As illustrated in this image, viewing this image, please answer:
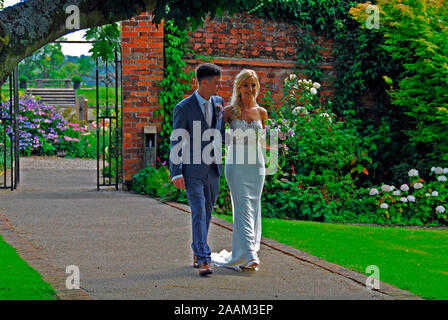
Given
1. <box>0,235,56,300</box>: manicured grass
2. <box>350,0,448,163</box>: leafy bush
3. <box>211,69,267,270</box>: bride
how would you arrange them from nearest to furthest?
<box>0,235,56,300</box>: manicured grass → <box>211,69,267,270</box>: bride → <box>350,0,448,163</box>: leafy bush

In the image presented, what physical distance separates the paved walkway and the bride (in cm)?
28

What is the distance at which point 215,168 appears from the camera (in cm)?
583

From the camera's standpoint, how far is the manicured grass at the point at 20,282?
15.7 ft

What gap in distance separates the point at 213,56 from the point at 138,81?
165cm

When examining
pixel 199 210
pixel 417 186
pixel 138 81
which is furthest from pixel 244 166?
pixel 138 81

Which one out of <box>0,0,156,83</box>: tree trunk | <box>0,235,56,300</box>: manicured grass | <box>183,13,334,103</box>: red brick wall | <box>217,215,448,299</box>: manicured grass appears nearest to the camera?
<box>0,0,156,83</box>: tree trunk

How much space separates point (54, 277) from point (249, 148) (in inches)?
82.8

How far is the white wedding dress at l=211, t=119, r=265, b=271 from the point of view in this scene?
597cm

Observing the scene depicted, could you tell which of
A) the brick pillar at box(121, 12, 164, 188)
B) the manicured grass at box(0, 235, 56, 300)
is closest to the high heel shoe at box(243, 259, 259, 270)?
the manicured grass at box(0, 235, 56, 300)

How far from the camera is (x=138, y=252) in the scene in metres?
6.62

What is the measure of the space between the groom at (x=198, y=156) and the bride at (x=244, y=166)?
0.95 feet

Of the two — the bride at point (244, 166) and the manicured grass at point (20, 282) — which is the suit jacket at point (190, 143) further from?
the manicured grass at point (20, 282)

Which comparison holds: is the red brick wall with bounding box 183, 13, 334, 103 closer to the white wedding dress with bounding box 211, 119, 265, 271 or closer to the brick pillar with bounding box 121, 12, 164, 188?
the brick pillar with bounding box 121, 12, 164, 188

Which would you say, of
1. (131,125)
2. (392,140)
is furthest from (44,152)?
(392,140)
